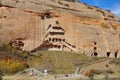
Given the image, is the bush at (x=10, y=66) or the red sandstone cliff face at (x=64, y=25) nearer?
the bush at (x=10, y=66)

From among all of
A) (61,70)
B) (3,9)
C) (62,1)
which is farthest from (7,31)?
(62,1)

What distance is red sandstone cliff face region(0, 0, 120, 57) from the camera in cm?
5325

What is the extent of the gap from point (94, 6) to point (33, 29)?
946 inches

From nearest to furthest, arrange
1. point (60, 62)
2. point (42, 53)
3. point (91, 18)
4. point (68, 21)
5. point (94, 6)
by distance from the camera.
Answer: point (60, 62)
point (42, 53)
point (68, 21)
point (91, 18)
point (94, 6)

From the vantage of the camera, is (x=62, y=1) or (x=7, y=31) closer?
(x=7, y=31)

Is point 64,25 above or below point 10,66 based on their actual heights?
above

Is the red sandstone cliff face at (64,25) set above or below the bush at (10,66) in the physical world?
above

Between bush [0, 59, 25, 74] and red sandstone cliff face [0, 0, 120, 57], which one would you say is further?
red sandstone cliff face [0, 0, 120, 57]

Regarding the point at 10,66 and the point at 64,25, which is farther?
the point at 64,25

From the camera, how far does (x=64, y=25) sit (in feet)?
197

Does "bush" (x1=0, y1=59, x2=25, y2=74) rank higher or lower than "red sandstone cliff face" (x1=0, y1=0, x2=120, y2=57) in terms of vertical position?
lower

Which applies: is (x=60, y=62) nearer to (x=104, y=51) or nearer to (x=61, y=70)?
(x=61, y=70)

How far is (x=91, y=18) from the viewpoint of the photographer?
65.8 metres

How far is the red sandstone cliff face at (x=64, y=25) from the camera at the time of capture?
53250 millimetres
